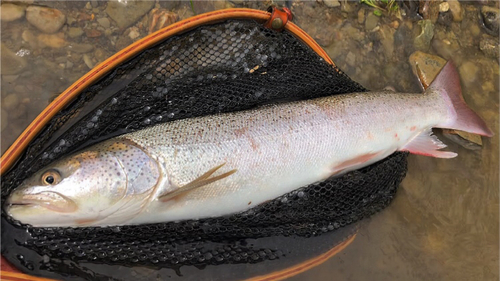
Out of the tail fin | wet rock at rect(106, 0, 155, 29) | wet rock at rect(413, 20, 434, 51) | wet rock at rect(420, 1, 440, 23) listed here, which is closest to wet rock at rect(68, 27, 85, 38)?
wet rock at rect(106, 0, 155, 29)

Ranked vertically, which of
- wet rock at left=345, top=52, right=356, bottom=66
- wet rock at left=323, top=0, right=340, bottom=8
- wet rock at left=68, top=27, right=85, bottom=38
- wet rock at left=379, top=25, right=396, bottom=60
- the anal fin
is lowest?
the anal fin

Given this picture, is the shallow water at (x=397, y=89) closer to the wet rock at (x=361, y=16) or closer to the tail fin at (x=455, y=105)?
the wet rock at (x=361, y=16)

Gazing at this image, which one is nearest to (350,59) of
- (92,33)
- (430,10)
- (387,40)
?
(387,40)

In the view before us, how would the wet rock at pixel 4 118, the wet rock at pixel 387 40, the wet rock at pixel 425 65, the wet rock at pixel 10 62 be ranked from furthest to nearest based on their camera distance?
the wet rock at pixel 387 40 < the wet rock at pixel 425 65 < the wet rock at pixel 10 62 < the wet rock at pixel 4 118

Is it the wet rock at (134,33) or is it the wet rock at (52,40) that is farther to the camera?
the wet rock at (134,33)

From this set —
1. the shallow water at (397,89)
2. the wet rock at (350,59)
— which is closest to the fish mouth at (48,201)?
the shallow water at (397,89)

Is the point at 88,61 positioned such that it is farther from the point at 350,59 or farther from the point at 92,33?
the point at 350,59

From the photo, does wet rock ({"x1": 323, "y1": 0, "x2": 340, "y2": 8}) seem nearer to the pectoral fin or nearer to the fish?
the fish
